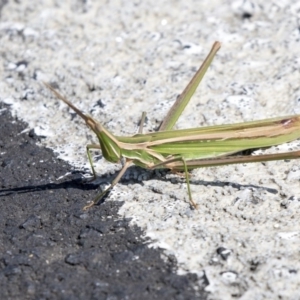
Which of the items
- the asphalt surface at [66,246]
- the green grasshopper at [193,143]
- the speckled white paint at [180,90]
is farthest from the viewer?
the green grasshopper at [193,143]

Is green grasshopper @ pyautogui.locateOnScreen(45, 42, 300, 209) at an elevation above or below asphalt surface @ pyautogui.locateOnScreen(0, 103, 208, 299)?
above

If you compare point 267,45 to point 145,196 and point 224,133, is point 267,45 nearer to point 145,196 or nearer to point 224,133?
point 224,133

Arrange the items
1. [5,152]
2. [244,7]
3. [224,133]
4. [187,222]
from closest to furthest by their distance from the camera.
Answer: [187,222]
[224,133]
[5,152]
[244,7]

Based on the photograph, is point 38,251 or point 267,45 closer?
point 38,251

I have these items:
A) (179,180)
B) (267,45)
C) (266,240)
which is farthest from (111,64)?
(266,240)

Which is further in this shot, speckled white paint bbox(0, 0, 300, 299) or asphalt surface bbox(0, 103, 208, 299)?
speckled white paint bbox(0, 0, 300, 299)
